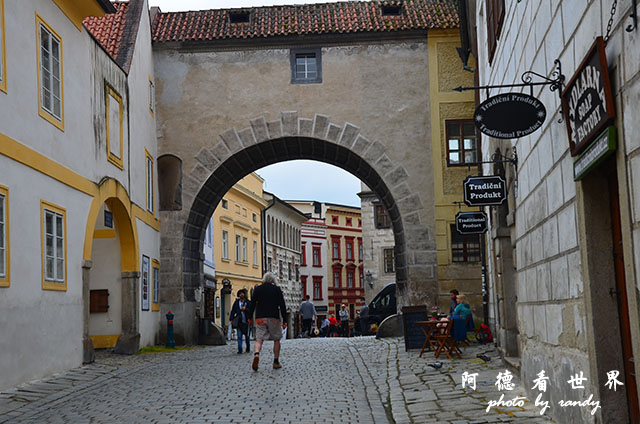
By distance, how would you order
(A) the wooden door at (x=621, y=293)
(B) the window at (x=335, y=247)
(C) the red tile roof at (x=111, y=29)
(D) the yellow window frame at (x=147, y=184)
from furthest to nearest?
(B) the window at (x=335, y=247), (D) the yellow window frame at (x=147, y=184), (C) the red tile roof at (x=111, y=29), (A) the wooden door at (x=621, y=293)

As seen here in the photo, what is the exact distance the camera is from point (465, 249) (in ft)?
80.3

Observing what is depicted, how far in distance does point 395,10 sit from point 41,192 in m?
14.6

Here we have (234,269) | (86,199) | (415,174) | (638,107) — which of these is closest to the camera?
(638,107)

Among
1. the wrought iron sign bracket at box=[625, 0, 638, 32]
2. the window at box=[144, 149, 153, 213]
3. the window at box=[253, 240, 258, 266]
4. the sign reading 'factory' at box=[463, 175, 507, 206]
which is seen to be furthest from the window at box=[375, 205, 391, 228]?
the wrought iron sign bracket at box=[625, 0, 638, 32]

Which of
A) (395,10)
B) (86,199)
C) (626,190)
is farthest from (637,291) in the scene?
(395,10)

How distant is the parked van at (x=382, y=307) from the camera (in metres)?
36.4

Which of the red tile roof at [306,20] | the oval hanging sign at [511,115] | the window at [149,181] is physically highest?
the red tile roof at [306,20]

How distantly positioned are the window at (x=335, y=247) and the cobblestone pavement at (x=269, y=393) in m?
63.8

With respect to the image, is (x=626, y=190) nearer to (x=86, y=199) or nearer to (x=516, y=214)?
(x=516, y=214)

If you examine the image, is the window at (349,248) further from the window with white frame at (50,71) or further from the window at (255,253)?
→ the window with white frame at (50,71)

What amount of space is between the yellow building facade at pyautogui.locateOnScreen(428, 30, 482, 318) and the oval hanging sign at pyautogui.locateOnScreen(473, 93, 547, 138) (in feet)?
52.0

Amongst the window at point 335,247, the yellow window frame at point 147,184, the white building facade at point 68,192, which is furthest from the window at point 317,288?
the white building facade at point 68,192

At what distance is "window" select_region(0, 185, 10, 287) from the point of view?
40.4 ft

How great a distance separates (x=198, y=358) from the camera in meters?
18.5
